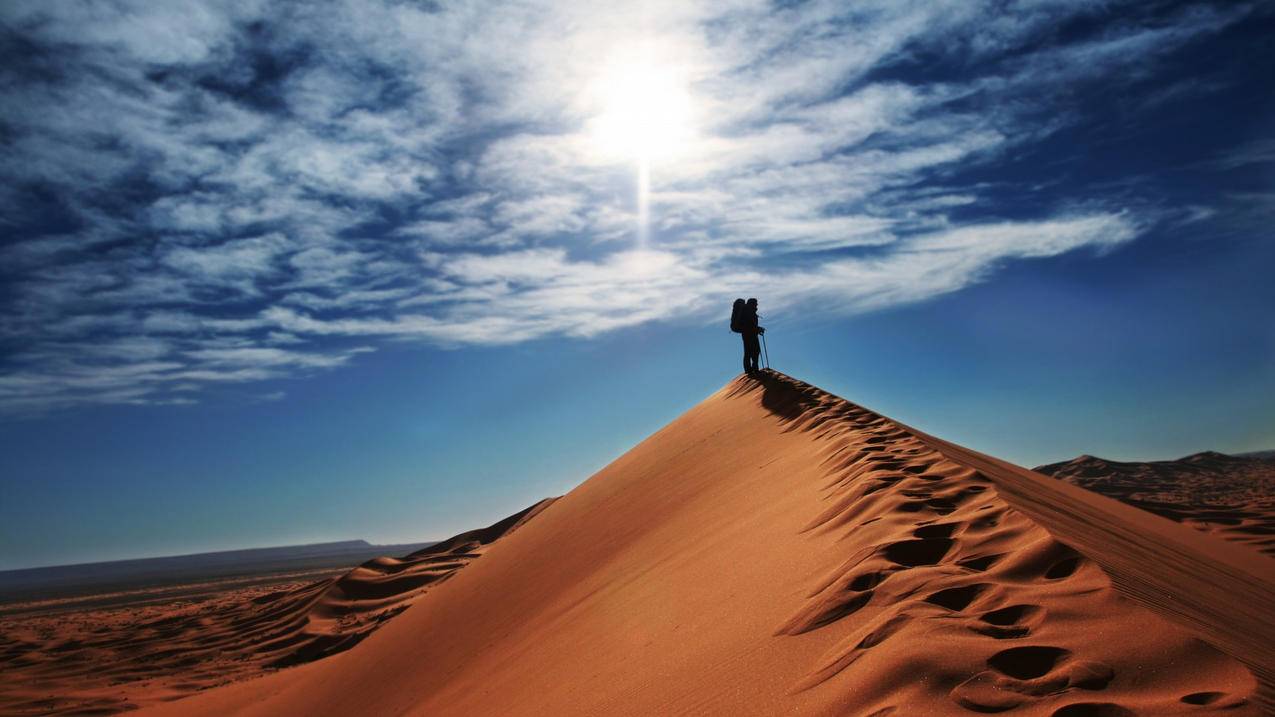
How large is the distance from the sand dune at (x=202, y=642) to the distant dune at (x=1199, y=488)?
709 inches

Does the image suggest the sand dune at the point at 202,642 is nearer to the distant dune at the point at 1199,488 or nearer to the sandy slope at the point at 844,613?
the sandy slope at the point at 844,613

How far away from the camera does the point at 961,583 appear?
228 centimetres

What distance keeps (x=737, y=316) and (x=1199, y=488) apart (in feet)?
94.1

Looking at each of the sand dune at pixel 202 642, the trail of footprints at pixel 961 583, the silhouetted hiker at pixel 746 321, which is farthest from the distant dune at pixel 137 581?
the trail of footprints at pixel 961 583

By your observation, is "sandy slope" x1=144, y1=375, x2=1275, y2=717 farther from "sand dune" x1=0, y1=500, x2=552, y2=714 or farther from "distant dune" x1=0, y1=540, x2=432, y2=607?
"distant dune" x1=0, y1=540, x2=432, y2=607

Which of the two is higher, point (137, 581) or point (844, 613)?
point (844, 613)

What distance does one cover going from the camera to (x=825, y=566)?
2973mm

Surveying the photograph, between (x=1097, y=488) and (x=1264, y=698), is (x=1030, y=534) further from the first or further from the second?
(x=1097, y=488)

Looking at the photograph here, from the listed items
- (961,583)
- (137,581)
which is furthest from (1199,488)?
(137,581)

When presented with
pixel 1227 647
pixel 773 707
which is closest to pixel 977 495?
pixel 1227 647

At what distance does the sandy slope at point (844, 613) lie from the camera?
1.68 m

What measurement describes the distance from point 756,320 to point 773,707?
9.74 meters

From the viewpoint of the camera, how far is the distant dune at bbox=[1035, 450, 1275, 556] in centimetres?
1348

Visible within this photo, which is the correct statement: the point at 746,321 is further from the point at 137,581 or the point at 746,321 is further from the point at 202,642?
the point at 137,581
